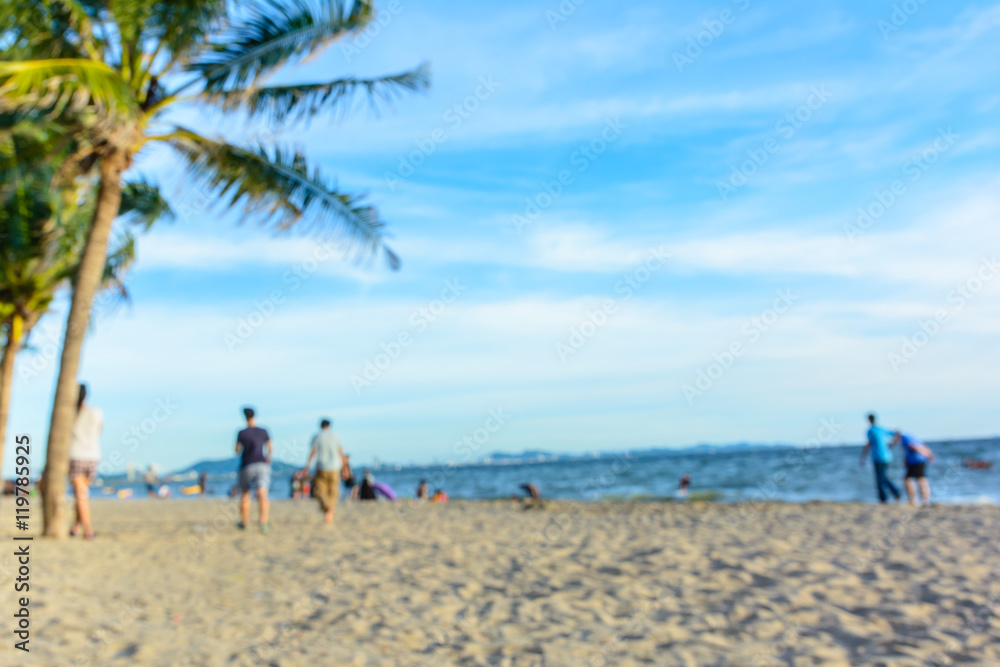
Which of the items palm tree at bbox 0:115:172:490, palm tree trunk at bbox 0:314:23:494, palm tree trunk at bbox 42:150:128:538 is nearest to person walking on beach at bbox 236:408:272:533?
palm tree trunk at bbox 42:150:128:538

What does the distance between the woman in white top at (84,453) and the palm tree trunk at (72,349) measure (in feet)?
0.46

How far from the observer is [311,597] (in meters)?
5.80

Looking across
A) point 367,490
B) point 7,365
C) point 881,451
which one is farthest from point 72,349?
point 881,451

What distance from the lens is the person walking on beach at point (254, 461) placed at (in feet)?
32.0

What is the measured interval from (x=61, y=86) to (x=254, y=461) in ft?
17.0

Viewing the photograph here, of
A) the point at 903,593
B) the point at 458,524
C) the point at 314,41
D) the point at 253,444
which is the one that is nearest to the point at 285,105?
the point at 314,41

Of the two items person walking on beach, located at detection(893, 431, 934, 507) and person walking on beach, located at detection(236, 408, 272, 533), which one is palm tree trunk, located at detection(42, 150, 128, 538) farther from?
person walking on beach, located at detection(893, 431, 934, 507)

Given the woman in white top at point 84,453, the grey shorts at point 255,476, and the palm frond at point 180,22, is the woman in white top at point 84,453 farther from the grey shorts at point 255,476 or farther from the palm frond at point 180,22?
the palm frond at point 180,22

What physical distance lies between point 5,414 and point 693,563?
14462 mm

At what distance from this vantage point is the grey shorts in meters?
9.74

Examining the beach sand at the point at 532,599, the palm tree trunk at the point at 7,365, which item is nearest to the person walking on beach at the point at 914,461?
the beach sand at the point at 532,599

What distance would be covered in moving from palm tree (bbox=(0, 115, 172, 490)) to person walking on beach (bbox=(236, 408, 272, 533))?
407 cm

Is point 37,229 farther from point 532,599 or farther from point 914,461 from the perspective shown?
point 914,461

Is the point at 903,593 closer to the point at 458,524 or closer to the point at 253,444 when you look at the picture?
the point at 458,524
